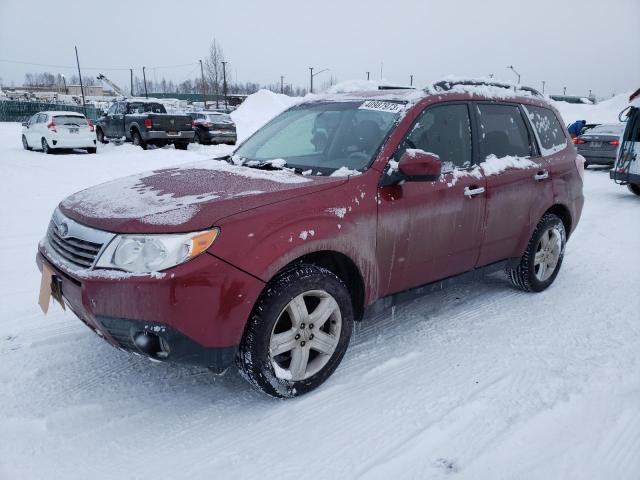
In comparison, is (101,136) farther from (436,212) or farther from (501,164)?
(436,212)

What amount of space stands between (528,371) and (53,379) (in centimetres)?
296

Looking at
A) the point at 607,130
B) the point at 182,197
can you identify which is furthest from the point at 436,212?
the point at 607,130

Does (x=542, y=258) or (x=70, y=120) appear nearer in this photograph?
(x=542, y=258)

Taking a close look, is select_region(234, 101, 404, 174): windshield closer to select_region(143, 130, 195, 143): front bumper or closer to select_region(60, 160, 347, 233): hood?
select_region(60, 160, 347, 233): hood

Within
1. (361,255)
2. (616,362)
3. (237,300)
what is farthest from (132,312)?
(616,362)

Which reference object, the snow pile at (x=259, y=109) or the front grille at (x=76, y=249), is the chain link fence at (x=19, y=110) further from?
the front grille at (x=76, y=249)

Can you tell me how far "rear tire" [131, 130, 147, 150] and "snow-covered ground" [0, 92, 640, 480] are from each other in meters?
12.6

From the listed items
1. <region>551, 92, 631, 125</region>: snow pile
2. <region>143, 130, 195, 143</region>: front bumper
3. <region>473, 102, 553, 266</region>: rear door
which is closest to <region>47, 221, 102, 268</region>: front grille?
<region>473, 102, 553, 266</region>: rear door

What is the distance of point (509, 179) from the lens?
152 inches

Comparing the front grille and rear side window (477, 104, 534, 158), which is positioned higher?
rear side window (477, 104, 534, 158)

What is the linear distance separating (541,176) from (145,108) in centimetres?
1548

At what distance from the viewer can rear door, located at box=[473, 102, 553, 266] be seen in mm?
3773

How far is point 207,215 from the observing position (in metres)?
2.41

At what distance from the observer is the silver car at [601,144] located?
13055 millimetres
